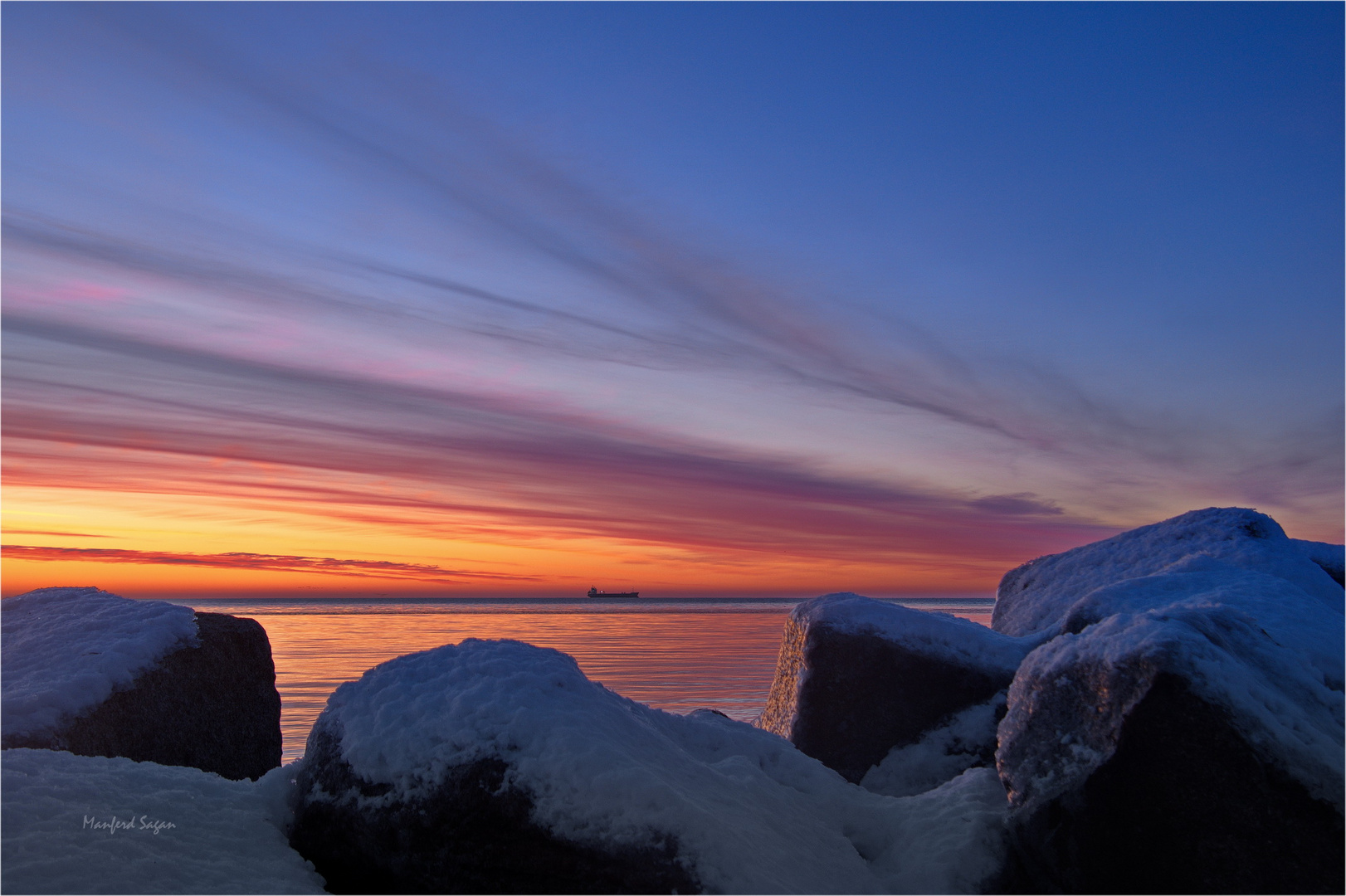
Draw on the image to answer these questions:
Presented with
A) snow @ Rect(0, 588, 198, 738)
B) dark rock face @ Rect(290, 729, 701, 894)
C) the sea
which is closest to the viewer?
dark rock face @ Rect(290, 729, 701, 894)

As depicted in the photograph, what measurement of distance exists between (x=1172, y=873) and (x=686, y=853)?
2340mm

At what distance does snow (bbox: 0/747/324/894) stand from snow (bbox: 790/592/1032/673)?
14.0 ft

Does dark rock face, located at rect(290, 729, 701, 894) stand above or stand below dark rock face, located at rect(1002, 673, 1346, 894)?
below

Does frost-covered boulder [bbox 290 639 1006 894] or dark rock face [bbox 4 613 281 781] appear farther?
dark rock face [bbox 4 613 281 781]

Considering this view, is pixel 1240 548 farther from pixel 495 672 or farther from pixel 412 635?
pixel 412 635

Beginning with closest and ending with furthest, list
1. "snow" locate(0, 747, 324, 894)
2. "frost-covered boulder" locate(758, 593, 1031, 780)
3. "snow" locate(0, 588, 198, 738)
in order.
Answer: "snow" locate(0, 747, 324, 894) → "snow" locate(0, 588, 198, 738) → "frost-covered boulder" locate(758, 593, 1031, 780)

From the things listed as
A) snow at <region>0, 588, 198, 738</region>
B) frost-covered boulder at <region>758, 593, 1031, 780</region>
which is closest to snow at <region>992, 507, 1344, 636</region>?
frost-covered boulder at <region>758, 593, 1031, 780</region>

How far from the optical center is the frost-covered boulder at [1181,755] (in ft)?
12.7

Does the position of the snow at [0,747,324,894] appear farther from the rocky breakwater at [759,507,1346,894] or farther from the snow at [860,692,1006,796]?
the snow at [860,692,1006,796]

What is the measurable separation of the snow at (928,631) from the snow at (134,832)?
168 inches

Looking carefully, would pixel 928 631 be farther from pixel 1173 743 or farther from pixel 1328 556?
pixel 1328 556

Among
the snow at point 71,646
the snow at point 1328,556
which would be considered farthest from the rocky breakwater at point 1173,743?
the snow at point 71,646

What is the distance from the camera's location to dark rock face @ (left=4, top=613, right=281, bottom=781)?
5234mm

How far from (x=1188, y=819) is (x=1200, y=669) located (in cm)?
71
